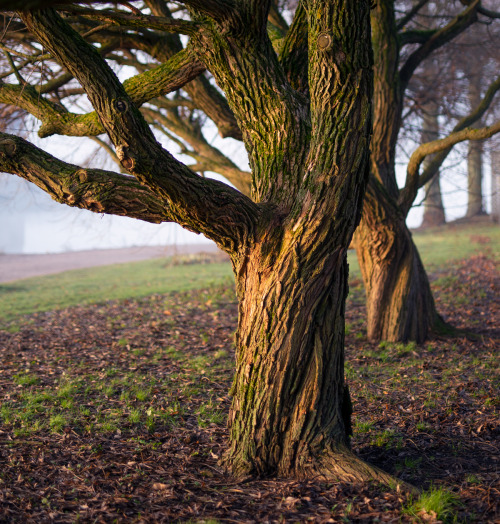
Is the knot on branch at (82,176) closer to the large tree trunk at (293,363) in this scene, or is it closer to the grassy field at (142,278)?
the large tree trunk at (293,363)

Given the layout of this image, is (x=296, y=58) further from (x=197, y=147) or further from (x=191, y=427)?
(x=197, y=147)

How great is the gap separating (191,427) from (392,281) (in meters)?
4.25

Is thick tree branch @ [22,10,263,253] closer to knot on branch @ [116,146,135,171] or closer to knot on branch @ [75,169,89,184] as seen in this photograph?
knot on branch @ [116,146,135,171]

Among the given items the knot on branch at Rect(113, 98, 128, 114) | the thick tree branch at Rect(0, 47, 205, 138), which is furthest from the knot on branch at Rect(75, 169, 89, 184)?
the thick tree branch at Rect(0, 47, 205, 138)

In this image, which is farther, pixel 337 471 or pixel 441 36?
pixel 441 36

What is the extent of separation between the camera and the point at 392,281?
793 cm

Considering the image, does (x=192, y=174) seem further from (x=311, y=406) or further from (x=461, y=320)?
(x=461, y=320)

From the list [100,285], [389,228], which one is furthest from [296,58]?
[100,285]

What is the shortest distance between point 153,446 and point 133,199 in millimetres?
2263

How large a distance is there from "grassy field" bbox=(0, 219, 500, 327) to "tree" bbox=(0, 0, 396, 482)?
8.03m

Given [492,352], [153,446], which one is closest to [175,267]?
[492,352]

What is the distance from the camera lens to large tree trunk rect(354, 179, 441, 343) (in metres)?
7.69

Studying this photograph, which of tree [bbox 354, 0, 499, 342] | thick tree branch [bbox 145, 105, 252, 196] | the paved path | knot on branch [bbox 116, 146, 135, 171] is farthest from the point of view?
the paved path

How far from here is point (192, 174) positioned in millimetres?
3766
